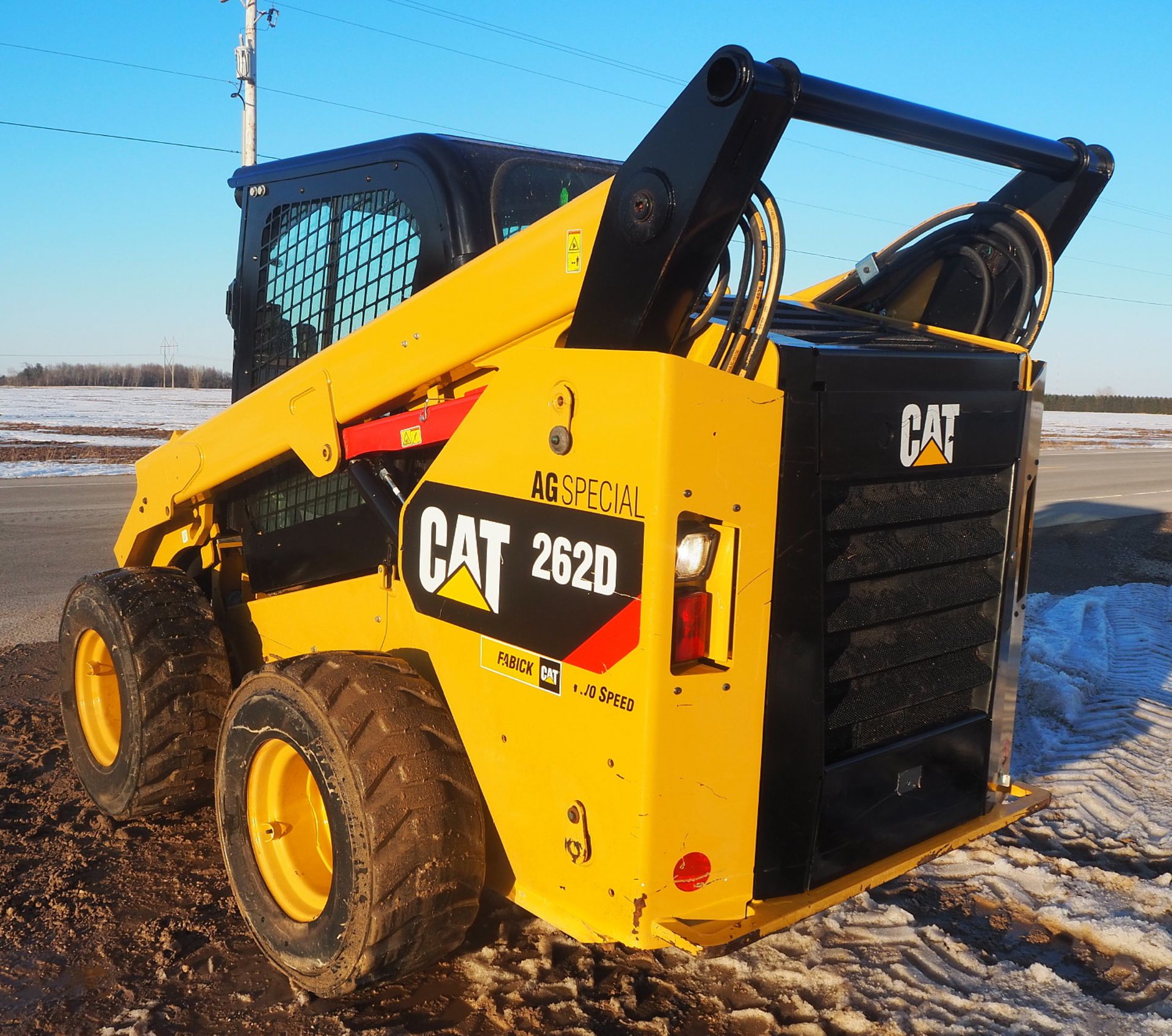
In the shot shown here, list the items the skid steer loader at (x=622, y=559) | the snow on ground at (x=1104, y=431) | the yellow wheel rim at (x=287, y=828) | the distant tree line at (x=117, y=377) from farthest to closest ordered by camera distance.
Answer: the distant tree line at (x=117, y=377)
the snow on ground at (x=1104, y=431)
the yellow wheel rim at (x=287, y=828)
the skid steer loader at (x=622, y=559)

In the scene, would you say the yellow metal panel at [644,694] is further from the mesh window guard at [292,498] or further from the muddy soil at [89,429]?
the muddy soil at [89,429]

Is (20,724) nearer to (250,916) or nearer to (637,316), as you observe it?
(250,916)

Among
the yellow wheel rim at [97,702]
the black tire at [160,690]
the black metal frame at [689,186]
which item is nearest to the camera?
the black metal frame at [689,186]

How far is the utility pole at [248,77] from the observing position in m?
22.7

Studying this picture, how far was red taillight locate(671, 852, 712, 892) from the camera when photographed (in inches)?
91.0

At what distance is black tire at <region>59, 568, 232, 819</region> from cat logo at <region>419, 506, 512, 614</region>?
1.33 metres

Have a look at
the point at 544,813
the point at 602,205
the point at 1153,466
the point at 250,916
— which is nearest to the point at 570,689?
the point at 544,813

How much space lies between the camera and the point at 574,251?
2.45m

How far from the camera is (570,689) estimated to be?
2.38m

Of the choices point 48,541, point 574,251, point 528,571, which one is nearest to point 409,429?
point 528,571

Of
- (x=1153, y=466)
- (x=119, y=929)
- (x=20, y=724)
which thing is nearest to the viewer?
(x=119, y=929)

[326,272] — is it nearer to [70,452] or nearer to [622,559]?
[622,559]

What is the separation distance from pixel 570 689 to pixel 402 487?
102cm

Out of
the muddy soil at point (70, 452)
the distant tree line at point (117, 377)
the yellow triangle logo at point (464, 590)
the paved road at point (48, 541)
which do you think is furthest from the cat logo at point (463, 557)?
the distant tree line at point (117, 377)
